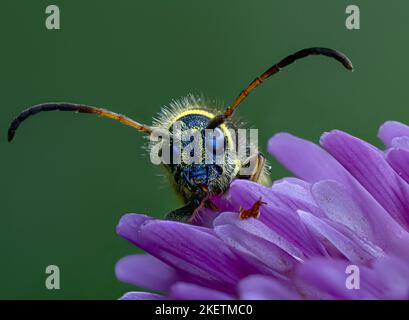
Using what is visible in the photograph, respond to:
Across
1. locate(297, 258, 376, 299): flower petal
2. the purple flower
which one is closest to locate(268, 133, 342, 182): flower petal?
the purple flower

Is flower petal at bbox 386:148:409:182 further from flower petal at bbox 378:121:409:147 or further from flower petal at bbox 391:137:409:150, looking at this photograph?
flower petal at bbox 378:121:409:147

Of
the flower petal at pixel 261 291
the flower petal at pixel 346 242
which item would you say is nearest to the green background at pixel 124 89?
the flower petal at pixel 346 242

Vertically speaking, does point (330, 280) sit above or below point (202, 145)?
below

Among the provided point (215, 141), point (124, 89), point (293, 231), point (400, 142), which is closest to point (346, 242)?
point (293, 231)

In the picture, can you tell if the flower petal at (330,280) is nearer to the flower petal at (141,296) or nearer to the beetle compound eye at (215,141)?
the flower petal at (141,296)

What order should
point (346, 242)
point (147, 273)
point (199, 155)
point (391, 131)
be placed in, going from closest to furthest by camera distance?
point (346, 242), point (147, 273), point (391, 131), point (199, 155)

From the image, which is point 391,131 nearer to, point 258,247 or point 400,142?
point 400,142

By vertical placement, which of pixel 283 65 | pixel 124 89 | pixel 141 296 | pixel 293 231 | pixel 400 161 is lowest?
pixel 141 296
